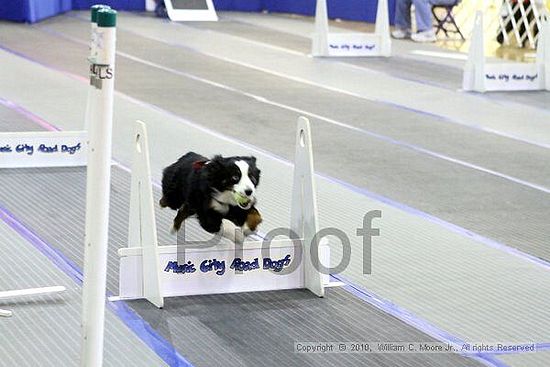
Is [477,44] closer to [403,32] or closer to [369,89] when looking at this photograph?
[369,89]

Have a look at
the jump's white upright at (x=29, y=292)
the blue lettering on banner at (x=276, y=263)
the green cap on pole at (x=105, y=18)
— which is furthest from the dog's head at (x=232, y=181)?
the green cap on pole at (x=105, y=18)

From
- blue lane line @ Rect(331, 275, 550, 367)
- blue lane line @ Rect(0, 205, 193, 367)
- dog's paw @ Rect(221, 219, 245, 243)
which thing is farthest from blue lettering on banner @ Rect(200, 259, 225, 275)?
blue lane line @ Rect(331, 275, 550, 367)

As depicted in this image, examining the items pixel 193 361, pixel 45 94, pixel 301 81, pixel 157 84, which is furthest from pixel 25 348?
pixel 301 81

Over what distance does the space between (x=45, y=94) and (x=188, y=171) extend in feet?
16.5

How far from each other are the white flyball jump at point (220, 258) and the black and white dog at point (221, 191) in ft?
0.35

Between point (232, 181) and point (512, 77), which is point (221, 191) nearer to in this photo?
point (232, 181)

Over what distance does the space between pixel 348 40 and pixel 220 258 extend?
29.0 feet

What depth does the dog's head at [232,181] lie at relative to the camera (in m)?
4.28

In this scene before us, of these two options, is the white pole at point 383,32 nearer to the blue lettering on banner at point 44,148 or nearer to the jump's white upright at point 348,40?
the jump's white upright at point 348,40

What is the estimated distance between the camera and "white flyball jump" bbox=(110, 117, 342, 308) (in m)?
4.26

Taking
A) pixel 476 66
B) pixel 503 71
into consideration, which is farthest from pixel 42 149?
pixel 503 71

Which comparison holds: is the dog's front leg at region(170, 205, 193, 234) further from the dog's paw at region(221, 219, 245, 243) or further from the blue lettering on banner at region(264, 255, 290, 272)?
the blue lettering on banner at region(264, 255, 290, 272)

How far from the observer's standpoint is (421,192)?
646cm

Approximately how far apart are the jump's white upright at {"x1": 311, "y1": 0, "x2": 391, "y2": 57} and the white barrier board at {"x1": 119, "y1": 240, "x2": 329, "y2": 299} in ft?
27.7
